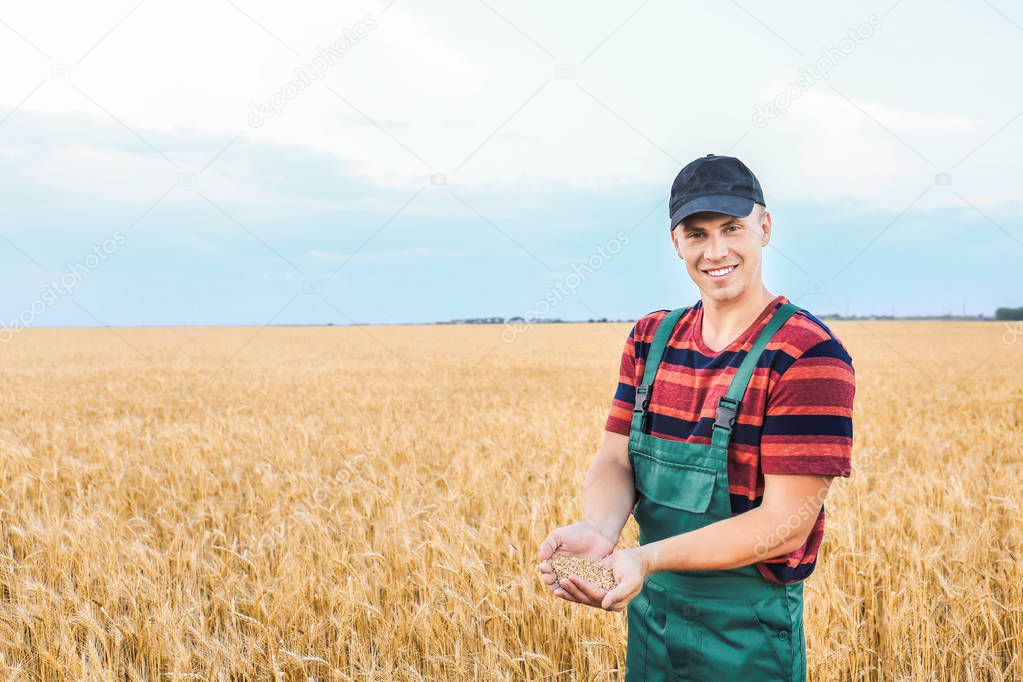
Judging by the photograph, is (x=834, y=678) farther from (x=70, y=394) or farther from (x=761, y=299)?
(x=70, y=394)

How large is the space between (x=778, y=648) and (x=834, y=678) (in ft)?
4.26

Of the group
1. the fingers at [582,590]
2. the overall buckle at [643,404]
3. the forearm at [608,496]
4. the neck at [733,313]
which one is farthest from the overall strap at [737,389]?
the fingers at [582,590]

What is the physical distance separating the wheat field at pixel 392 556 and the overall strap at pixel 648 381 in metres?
1.21

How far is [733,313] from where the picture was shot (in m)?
1.78

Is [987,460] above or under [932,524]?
above

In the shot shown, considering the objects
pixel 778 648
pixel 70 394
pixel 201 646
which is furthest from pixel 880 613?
pixel 70 394

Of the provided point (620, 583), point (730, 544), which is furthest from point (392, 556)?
point (730, 544)

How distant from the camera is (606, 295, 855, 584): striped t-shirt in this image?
5.03ft

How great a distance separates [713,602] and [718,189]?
1088 millimetres

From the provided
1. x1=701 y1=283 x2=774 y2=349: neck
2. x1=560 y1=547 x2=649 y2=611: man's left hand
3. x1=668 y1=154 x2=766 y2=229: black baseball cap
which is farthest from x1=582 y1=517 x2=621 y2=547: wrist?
x1=668 y1=154 x2=766 y2=229: black baseball cap

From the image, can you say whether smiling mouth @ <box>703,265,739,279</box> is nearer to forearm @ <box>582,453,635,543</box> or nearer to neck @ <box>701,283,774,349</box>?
neck @ <box>701,283,774,349</box>

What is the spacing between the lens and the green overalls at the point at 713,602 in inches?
65.6

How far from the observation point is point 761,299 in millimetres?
1775

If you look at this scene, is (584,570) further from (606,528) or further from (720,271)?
(720,271)
